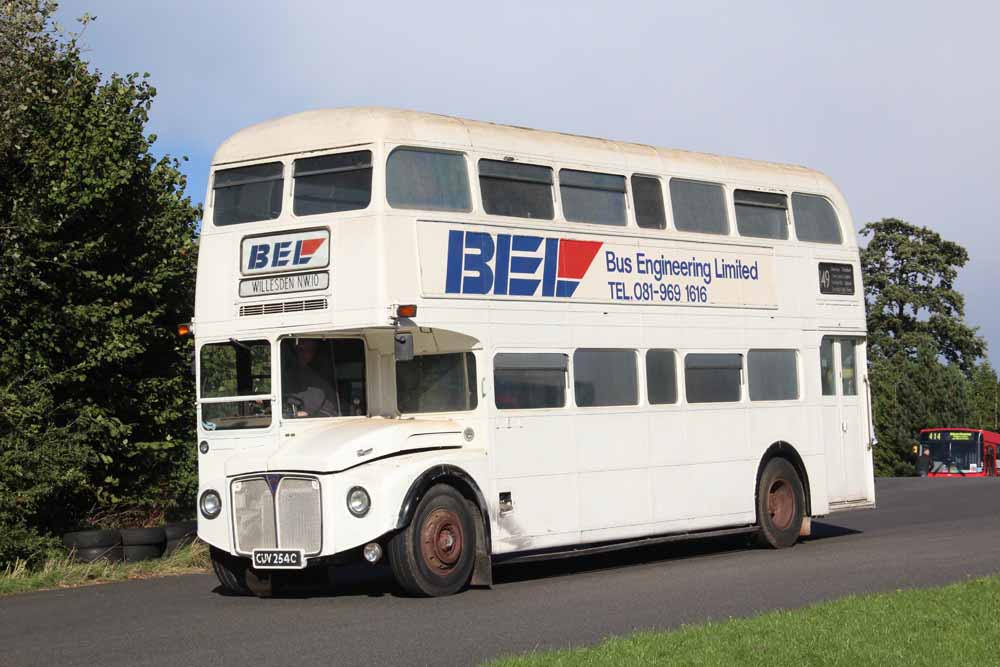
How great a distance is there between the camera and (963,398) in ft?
222

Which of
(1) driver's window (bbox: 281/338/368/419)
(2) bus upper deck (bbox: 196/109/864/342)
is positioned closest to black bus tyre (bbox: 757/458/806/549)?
(2) bus upper deck (bbox: 196/109/864/342)

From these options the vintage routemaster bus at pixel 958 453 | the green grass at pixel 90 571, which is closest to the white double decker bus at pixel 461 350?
the green grass at pixel 90 571

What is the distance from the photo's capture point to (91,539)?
17375mm

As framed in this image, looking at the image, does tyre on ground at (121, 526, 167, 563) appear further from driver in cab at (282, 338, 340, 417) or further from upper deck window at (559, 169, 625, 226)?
upper deck window at (559, 169, 625, 226)

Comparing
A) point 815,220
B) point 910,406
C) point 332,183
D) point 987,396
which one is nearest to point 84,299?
point 332,183

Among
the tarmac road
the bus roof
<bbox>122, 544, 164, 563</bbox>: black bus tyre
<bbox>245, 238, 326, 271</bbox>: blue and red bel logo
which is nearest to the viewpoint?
the tarmac road

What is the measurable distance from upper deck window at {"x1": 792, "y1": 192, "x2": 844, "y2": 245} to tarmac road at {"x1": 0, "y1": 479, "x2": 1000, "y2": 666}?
398 cm

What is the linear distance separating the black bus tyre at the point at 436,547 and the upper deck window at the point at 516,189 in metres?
2.99

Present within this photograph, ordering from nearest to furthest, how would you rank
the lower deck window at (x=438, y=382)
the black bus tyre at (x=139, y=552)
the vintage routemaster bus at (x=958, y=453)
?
→ the lower deck window at (x=438, y=382) < the black bus tyre at (x=139, y=552) < the vintage routemaster bus at (x=958, y=453)

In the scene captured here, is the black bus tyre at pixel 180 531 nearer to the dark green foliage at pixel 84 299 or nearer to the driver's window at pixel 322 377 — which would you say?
the dark green foliage at pixel 84 299

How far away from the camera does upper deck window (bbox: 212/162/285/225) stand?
1414 centimetres

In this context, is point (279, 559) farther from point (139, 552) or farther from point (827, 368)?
point (827, 368)

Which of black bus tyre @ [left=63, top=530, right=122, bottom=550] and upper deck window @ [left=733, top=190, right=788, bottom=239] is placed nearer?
black bus tyre @ [left=63, top=530, right=122, bottom=550]

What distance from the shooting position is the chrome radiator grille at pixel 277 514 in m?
13.1
